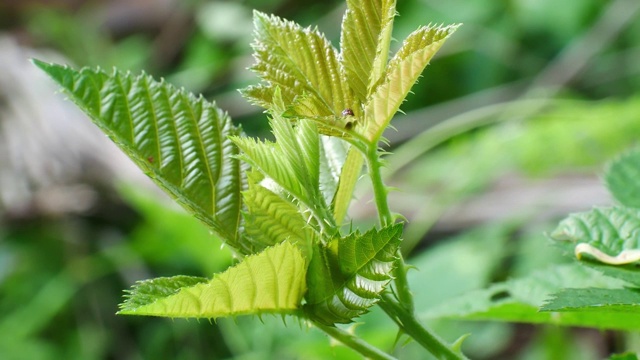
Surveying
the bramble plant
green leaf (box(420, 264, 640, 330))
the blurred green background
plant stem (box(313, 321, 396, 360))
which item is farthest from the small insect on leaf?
the blurred green background

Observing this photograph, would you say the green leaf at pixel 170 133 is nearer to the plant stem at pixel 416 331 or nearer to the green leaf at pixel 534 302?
the plant stem at pixel 416 331

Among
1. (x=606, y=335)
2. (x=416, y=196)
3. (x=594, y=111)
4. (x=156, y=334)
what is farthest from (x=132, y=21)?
(x=606, y=335)

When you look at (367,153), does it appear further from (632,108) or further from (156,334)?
(156,334)

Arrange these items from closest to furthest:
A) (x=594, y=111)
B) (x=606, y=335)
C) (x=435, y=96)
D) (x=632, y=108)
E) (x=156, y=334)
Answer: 1. (x=606, y=335)
2. (x=632, y=108)
3. (x=594, y=111)
4. (x=156, y=334)
5. (x=435, y=96)

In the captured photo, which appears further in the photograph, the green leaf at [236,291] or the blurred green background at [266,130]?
the blurred green background at [266,130]

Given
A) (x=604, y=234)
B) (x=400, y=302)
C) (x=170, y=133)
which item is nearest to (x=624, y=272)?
(x=604, y=234)

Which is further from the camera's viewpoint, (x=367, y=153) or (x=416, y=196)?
(x=416, y=196)

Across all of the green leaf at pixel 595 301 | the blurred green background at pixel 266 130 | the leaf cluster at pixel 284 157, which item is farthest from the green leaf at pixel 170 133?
the blurred green background at pixel 266 130
